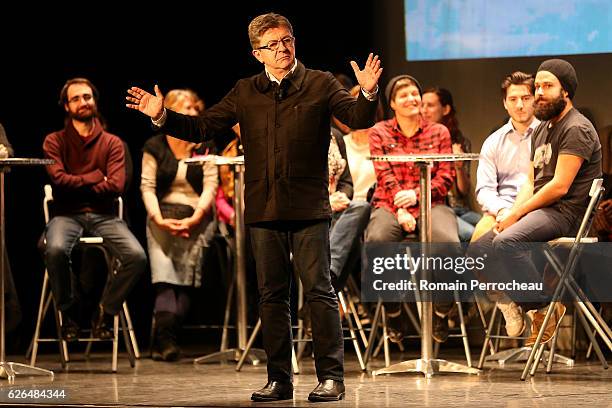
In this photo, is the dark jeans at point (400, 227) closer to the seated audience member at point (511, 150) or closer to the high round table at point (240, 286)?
the seated audience member at point (511, 150)

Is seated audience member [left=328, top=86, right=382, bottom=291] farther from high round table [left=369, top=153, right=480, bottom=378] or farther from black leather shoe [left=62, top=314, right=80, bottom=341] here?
black leather shoe [left=62, top=314, right=80, bottom=341]

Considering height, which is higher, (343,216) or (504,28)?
(504,28)

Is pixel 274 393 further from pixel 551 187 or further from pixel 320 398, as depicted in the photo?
pixel 551 187

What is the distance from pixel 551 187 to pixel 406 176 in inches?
38.7

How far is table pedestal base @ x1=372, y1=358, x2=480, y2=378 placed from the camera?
5.37m

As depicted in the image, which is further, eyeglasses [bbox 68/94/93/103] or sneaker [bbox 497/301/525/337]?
eyeglasses [bbox 68/94/93/103]

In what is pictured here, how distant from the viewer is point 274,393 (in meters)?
4.40

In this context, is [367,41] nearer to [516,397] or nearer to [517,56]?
[517,56]

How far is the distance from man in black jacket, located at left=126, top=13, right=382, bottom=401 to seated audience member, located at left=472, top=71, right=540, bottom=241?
1.84 metres

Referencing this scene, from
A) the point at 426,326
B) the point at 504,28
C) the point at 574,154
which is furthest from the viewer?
the point at 504,28

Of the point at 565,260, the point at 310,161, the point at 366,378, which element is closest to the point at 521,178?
the point at 565,260

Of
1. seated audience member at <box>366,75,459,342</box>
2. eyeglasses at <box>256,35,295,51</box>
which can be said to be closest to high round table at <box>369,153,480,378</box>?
seated audience member at <box>366,75,459,342</box>

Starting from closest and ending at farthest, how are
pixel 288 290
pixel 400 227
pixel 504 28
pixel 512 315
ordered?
pixel 288 290
pixel 512 315
pixel 400 227
pixel 504 28

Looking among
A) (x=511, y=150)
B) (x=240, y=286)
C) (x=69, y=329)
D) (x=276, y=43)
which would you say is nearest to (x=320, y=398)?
(x=276, y=43)
